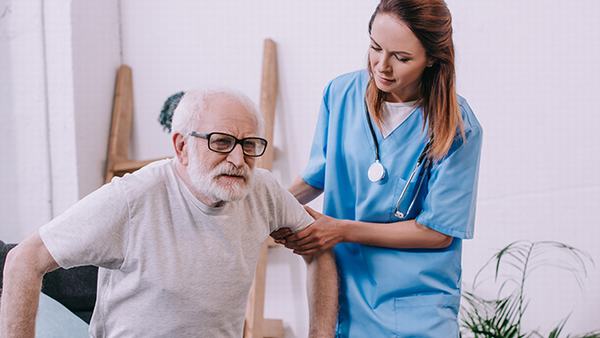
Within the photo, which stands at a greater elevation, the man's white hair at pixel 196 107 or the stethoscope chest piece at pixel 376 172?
the man's white hair at pixel 196 107

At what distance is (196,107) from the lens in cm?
155

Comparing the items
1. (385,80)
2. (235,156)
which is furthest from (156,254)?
(385,80)

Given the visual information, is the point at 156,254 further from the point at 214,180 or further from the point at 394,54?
the point at 394,54

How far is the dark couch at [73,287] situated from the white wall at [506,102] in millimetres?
948

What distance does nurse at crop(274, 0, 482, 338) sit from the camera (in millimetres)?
1671

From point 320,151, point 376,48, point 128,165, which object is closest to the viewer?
point 376,48

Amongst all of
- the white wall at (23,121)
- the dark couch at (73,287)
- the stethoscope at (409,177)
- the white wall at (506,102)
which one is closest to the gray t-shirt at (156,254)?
the stethoscope at (409,177)

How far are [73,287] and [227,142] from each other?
0.90m

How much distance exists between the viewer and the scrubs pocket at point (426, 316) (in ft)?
5.61

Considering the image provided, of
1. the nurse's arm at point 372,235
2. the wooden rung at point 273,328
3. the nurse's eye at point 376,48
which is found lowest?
the wooden rung at point 273,328

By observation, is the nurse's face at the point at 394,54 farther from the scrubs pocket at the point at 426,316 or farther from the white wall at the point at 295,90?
the white wall at the point at 295,90

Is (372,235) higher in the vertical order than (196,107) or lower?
lower

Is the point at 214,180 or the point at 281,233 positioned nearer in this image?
the point at 214,180

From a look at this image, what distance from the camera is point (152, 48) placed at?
314cm
